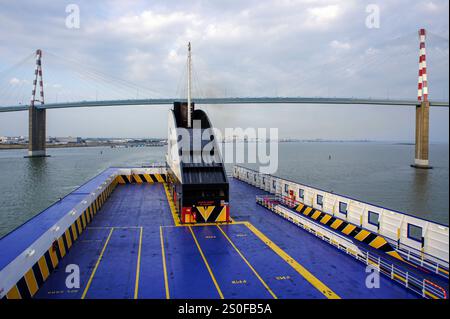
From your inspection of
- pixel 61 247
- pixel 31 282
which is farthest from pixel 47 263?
pixel 61 247

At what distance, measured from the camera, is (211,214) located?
1505cm

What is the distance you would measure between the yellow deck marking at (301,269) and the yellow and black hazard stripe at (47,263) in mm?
7006

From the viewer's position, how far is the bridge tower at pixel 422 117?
2940 inches

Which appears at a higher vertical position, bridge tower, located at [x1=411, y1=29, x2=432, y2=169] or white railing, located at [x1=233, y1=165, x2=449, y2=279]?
bridge tower, located at [x1=411, y1=29, x2=432, y2=169]

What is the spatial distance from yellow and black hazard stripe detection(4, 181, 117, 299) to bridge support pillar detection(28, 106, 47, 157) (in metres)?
93.7

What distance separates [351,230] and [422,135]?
78.0m

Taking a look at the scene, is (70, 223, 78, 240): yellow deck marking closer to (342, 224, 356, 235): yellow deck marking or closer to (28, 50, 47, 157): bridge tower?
(342, 224, 356, 235): yellow deck marking

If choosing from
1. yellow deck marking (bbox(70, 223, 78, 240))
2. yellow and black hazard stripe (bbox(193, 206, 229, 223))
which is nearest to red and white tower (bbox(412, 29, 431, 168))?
yellow and black hazard stripe (bbox(193, 206, 229, 223))

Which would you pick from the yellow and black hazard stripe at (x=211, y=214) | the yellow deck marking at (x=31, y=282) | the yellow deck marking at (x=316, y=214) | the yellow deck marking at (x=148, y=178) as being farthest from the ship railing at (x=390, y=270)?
the yellow deck marking at (x=148, y=178)

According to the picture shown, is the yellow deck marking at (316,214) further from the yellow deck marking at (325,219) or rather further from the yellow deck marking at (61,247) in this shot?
the yellow deck marking at (61,247)

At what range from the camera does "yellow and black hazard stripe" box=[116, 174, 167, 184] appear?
27.8 metres

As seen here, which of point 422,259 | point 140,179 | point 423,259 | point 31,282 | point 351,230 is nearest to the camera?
point 31,282

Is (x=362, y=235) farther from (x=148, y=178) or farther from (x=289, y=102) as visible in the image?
(x=289, y=102)

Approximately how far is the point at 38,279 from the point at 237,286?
5.19 meters
